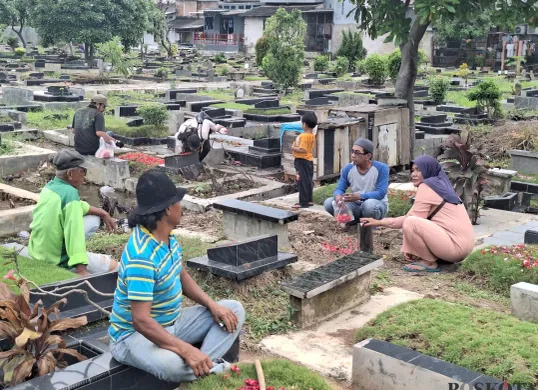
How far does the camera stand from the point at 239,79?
32500mm

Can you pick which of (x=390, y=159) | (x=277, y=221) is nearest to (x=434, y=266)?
(x=277, y=221)

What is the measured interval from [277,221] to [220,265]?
1.50 meters

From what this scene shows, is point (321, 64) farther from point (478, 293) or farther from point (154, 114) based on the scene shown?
point (478, 293)

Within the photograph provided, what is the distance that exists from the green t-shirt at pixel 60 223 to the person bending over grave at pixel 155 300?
64.9 inches

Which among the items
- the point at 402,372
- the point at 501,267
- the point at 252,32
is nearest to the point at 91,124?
the point at 501,267

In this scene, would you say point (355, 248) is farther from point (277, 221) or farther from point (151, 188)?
point (151, 188)

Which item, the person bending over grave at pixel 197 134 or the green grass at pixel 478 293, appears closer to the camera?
the green grass at pixel 478 293

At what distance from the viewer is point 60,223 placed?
17.4 ft

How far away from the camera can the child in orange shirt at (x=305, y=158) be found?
9.10 m

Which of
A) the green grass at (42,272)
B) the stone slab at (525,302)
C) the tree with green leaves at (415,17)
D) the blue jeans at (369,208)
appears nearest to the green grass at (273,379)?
the green grass at (42,272)

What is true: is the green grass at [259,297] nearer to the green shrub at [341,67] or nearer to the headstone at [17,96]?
the headstone at [17,96]

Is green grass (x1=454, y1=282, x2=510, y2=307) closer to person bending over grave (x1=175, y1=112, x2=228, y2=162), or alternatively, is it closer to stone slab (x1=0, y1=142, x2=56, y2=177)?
person bending over grave (x1=175, y1=112, x2=228, y2=162)

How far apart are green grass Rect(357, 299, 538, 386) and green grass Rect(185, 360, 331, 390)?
3.00ft

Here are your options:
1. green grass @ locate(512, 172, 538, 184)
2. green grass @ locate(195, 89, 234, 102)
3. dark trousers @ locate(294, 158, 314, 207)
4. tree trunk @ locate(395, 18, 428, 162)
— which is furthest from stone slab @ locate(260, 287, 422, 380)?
green grass @ locate(195, 89, 234, 102)
